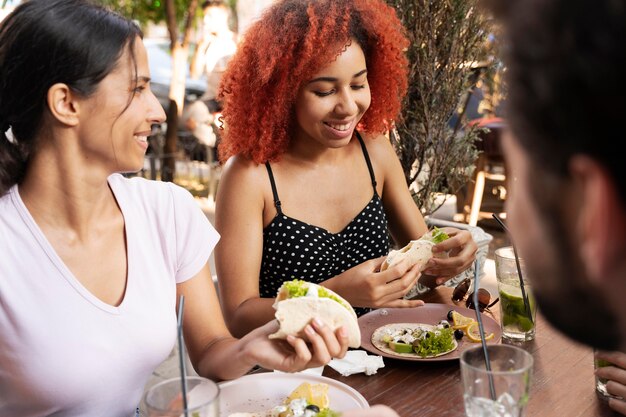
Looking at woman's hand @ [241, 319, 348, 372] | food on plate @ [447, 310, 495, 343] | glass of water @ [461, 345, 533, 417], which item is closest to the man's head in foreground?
glass of water @ [461, 345, 533, 417]

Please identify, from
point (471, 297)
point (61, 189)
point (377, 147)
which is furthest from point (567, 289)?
point (377, 147)

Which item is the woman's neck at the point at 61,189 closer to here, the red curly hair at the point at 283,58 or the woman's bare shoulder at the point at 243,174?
the woman's bare shoulder at the point at 243,174

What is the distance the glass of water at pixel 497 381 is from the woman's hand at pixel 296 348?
1.15ft

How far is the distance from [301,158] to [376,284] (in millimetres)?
844

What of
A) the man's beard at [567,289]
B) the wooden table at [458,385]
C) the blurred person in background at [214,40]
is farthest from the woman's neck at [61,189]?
the blurred person in background at [214,40]

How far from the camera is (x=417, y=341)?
178 cm

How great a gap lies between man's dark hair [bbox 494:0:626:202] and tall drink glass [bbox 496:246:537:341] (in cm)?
121

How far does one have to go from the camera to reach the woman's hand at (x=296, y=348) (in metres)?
1.48

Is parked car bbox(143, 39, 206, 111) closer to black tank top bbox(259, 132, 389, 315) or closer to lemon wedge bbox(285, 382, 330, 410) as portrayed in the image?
black tank top bbox(259, 132, 389, 315)

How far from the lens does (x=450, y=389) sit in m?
1.61

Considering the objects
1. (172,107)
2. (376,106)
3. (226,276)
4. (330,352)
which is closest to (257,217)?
(226,276)

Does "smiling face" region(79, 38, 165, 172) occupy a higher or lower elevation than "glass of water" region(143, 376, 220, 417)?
higher

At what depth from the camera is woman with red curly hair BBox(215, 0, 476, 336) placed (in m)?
2.34

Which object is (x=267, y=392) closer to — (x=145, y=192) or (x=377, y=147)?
(x=145, y=192)
